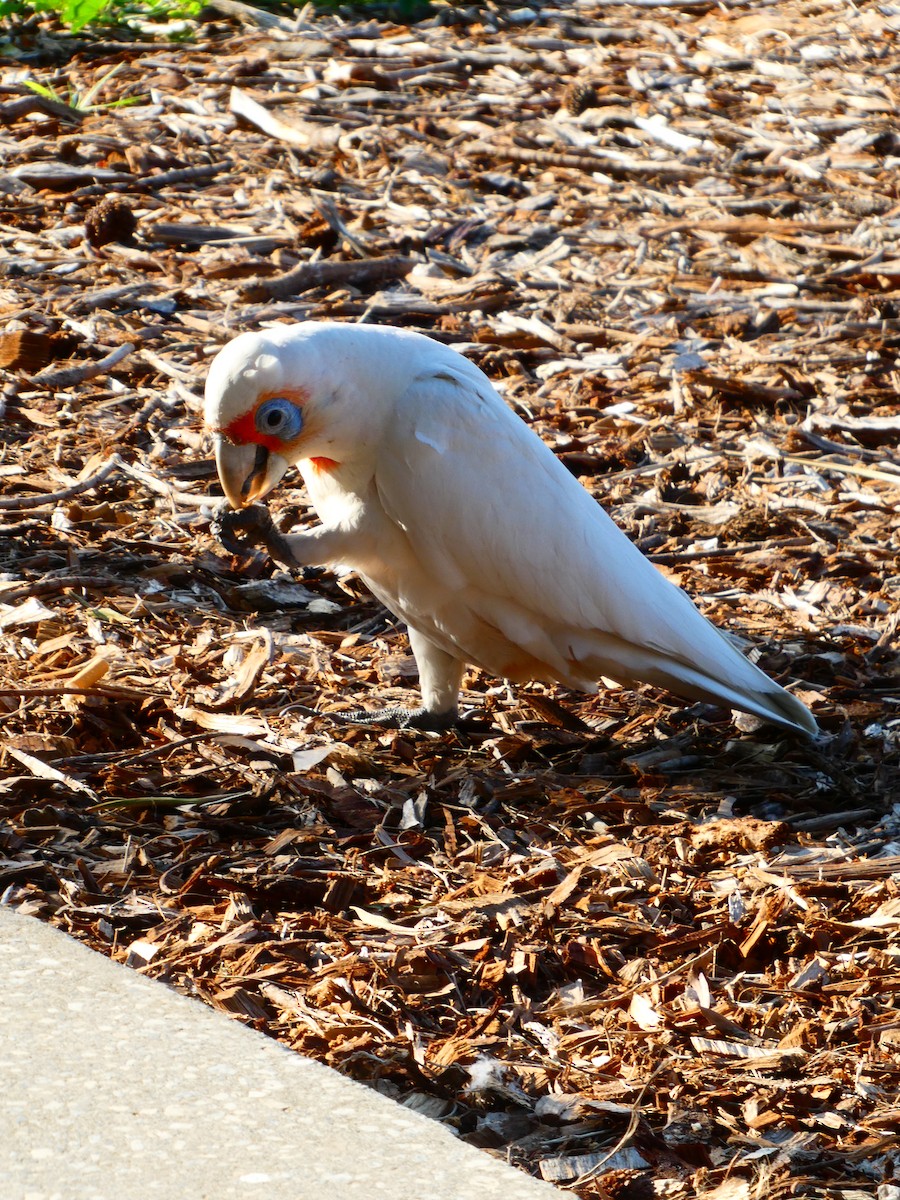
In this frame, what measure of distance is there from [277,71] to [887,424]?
4715mm

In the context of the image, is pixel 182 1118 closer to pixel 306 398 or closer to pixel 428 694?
pixel 306 398

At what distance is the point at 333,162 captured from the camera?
23.6ft

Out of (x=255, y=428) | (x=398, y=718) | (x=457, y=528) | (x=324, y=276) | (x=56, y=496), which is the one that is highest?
(x=255, y=428)

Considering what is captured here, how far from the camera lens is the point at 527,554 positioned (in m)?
3.59

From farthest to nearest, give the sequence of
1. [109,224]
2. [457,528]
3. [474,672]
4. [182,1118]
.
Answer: [109,224] < [474,672] < [457,528] < [182,1118]

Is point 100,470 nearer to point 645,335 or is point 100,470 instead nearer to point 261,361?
point 261,361

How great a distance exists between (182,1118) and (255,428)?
1706 millimetres

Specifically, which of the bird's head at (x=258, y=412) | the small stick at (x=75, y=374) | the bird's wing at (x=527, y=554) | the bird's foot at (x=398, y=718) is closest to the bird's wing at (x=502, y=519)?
the bird's wing at (x=527, y=554)

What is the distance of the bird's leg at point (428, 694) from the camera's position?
3.79 meters

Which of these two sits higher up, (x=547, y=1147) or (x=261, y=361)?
(x=261, y=361)

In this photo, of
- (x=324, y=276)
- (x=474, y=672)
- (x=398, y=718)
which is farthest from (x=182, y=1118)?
(x=324, y=276)

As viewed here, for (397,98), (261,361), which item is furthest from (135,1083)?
(397,98)

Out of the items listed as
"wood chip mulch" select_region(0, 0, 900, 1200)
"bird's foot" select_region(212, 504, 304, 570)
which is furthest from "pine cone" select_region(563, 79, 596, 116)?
"bird's foot" select_region(212, 504, 304, 570)

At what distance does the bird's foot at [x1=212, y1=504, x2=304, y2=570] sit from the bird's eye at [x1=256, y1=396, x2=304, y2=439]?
26 centimetres
